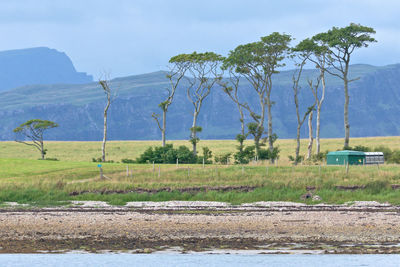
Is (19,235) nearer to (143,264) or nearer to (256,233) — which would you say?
(143,264)

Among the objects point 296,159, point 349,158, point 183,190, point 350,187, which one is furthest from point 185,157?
point 350,187

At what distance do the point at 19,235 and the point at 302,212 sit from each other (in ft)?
62.7

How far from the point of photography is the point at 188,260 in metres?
29.2

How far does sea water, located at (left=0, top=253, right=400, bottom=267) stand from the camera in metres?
28.3

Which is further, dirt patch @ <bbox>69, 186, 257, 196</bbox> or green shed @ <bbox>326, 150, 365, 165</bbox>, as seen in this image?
green shed @ <bbox>326, 150, 365, 165</bbox>

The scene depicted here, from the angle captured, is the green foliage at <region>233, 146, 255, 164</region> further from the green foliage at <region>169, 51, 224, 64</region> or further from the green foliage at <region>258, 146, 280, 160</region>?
the green foliage at <region>169, 51, 224, 64</region>

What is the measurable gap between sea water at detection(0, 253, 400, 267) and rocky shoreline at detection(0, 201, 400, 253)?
1.07 m

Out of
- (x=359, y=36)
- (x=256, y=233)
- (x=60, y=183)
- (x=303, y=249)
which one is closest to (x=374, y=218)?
(x=256, y=233)

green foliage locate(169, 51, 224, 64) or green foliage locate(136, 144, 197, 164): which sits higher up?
green foliage locate(169, 51, 224, 64)

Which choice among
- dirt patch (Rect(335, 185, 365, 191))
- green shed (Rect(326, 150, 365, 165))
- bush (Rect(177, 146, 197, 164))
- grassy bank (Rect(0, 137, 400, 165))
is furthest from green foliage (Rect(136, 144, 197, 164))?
grassy bank (Rect(0, 137, 400, 165))

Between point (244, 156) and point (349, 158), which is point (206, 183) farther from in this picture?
point (244, 156)

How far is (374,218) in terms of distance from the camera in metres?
41.3

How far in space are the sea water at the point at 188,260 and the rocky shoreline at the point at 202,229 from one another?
1.07m

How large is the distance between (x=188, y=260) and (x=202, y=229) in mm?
8074
